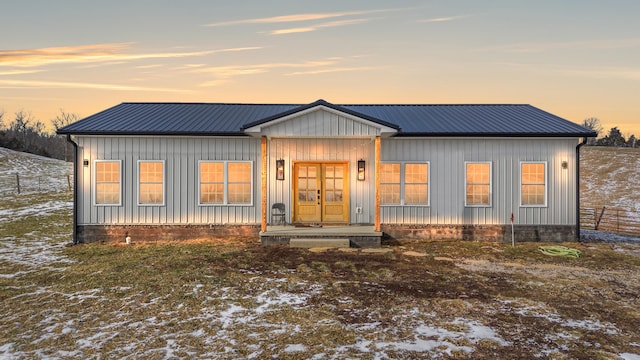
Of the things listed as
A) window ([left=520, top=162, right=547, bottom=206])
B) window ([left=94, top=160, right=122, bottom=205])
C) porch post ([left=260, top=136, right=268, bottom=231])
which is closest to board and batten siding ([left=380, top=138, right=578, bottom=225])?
window ([left=520, top=162, right=547, bottom=206])

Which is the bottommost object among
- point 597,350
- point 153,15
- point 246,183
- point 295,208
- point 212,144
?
point 597,350

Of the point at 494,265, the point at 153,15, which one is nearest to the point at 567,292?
the point at 494,265

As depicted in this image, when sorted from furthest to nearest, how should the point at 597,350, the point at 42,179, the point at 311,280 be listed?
the point at 42,179, the point at 311,280, the point at 597,350

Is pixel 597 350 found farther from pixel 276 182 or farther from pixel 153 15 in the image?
pixel 153 15

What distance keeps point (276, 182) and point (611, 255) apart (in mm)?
10503

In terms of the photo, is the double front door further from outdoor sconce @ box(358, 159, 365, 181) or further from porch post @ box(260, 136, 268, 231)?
porch post @ box(260, 136, 268, 231)

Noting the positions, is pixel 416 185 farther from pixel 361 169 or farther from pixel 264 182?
pixel 264 182

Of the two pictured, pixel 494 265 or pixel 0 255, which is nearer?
pixel 494 265

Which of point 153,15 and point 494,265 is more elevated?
point 153,15

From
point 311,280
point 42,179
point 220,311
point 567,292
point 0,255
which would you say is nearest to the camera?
point 220,311

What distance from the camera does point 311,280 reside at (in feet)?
26.4

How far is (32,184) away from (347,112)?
116ft

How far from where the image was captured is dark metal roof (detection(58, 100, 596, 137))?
1218 centimetres

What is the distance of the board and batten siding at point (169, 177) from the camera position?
12.3m
